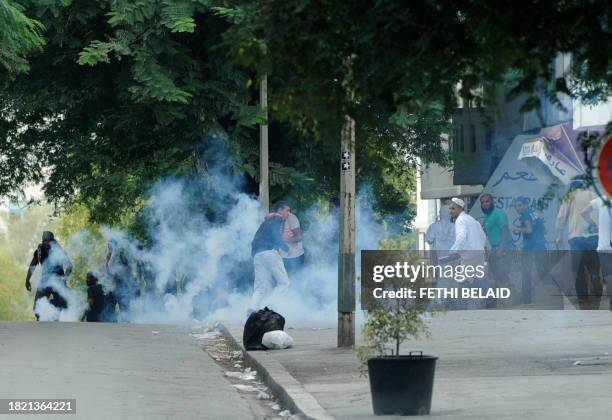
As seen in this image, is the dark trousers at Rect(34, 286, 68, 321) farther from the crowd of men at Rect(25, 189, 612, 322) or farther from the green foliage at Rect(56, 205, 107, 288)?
the green foliage at Rect(56, 205, 107, 288)

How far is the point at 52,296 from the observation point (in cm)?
2898

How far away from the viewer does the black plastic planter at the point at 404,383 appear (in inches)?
442

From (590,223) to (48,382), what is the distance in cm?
1018

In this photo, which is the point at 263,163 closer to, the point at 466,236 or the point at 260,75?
the point at 466,236

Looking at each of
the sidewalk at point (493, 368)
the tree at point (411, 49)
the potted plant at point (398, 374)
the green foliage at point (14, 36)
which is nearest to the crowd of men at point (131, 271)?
the sidewalk at point (493, 368)

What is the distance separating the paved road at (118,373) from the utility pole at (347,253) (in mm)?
1547

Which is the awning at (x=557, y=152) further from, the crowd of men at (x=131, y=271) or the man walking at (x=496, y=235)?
the crowd of men at (x=131, y=271)

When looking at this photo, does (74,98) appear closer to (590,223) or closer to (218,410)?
(590,223)

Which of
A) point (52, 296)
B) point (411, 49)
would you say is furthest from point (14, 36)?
point (411, 49)

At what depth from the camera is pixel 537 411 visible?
441 inches

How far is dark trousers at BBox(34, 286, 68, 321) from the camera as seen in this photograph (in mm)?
28831

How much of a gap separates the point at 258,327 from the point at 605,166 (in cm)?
975

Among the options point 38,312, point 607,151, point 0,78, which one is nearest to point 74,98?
point 0,78

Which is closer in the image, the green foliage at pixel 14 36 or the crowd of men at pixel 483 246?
the green foliage at pixel 14 36
